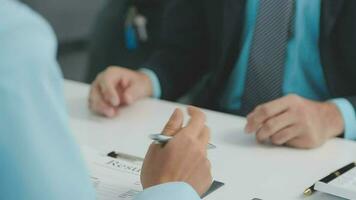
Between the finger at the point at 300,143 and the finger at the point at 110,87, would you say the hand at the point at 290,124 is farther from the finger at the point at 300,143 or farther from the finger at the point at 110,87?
the finger at the point at 110,87

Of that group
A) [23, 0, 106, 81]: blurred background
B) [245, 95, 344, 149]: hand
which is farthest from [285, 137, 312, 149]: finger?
[23, 0, 106, 81]: blurred background

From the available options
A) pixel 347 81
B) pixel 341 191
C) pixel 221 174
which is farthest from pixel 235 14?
pixel 341 191

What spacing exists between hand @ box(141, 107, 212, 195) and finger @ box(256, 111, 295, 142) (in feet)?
0.78

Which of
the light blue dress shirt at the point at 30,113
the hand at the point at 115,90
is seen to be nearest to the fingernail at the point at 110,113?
the hand at the point at 115,90

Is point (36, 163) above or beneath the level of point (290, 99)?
above

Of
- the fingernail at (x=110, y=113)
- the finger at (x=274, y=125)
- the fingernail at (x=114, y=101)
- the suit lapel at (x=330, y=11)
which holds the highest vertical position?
the suit lapel at (x=330, y=11)

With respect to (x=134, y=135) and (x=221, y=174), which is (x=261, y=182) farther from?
(x=134, y=135)

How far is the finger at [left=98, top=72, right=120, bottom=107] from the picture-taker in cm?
141

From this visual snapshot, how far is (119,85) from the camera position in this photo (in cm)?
149

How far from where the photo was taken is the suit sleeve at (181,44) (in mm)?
1689

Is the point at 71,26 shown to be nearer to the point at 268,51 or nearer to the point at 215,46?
the point at 215,46

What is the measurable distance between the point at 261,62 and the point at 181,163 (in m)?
0.60

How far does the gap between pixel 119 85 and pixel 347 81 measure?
0.52 m

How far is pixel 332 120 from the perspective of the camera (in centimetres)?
132
